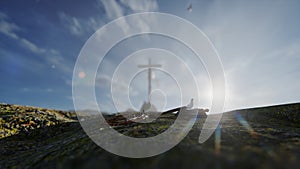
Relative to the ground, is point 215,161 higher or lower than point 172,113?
lower

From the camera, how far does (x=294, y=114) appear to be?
10172 mm

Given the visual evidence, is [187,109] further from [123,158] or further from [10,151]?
[10,151]

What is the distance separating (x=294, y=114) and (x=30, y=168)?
13.5 m

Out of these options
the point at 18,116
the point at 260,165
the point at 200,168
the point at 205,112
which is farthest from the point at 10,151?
the point at 205,112

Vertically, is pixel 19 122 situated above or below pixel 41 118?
below

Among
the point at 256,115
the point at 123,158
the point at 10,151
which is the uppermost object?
the point at 256,115

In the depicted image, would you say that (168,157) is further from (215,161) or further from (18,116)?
(18,116)

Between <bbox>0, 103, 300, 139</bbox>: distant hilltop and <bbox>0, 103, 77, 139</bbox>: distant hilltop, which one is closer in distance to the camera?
<bbox>0, 103, 300, 139</bbox>: distant hilltop

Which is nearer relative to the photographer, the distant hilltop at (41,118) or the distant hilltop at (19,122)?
the distant hilltop at (41,118)

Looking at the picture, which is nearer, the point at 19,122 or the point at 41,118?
the point at 19,122

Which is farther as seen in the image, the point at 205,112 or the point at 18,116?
the point at 18,116

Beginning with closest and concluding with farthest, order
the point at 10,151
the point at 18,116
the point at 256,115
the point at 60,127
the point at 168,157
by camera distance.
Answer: the point at 168,157 < the point at 10,151 < the point at 256,115 < the point at 60,127 < the point at 18,116

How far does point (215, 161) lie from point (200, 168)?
25cm

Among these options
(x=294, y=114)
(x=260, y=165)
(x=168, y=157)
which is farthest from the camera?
(x=294, y=114)
